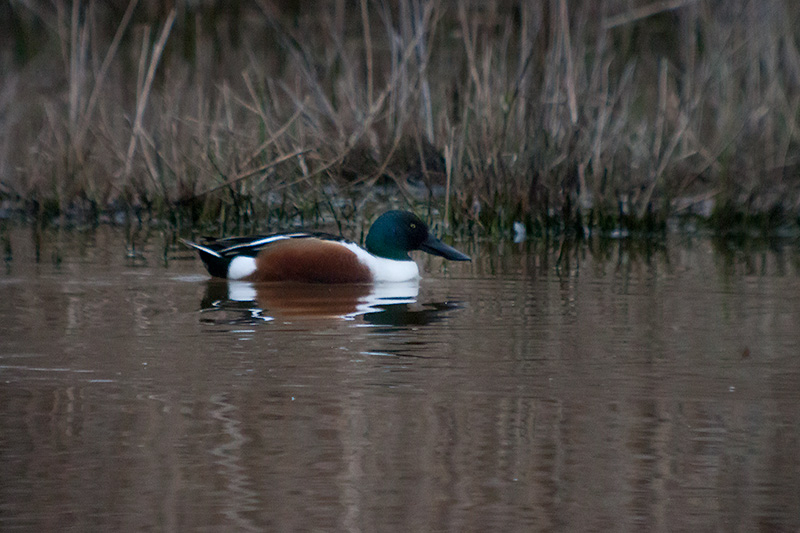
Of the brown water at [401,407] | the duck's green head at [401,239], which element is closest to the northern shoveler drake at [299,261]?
the duck's green head at [401,239]

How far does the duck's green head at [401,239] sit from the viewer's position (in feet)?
24.9

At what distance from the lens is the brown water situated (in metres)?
3.13

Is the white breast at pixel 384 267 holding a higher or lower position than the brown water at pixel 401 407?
higher

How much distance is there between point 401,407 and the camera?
4.04 meters

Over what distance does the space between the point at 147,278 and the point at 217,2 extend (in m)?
8.48

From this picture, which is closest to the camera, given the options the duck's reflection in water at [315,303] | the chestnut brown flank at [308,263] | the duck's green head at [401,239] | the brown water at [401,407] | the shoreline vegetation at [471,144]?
the brown water at [401,407]

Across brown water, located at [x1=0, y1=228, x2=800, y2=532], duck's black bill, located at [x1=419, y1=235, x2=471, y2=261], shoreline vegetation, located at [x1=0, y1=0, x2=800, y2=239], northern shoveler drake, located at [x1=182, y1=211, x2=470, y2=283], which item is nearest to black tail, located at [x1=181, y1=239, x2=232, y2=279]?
northern shoveler drake, located at [x1=182, y1=211, x2=470, y2=283]

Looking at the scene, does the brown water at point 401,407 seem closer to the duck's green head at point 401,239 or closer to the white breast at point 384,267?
the white breast at point 384,267

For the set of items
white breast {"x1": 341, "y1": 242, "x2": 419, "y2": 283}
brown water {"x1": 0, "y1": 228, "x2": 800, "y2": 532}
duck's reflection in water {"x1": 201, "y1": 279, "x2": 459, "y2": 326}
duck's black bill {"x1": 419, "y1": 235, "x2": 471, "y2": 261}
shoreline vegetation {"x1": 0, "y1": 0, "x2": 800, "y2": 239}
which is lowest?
brown water {"x1": 0, "y1": 228, "x2": 800, "y2": 532}

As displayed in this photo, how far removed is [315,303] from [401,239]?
1.22 metres

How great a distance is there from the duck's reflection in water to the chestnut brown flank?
1.8 inches

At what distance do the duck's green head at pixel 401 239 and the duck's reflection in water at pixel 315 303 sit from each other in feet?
A: 1.02

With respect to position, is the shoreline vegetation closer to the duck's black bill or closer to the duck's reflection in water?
the duck's black bill

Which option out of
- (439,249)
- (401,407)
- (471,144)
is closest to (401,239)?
(439,249)
